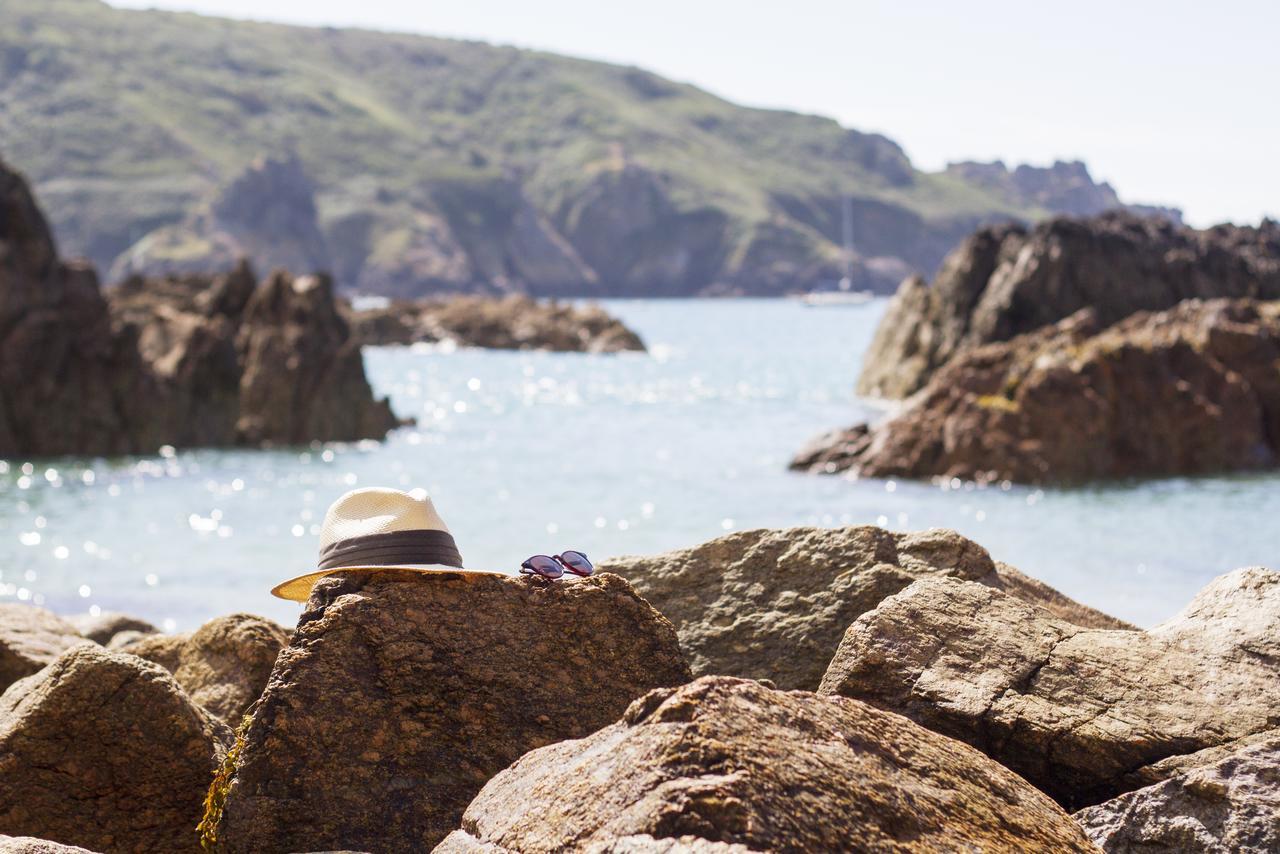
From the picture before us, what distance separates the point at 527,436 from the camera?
37031 mm

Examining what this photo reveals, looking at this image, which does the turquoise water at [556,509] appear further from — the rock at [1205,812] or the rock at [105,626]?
the rock at [1205,812]

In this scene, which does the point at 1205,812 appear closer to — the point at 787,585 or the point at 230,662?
the point at 787,585

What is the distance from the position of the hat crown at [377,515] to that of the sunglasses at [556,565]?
372 millimetres

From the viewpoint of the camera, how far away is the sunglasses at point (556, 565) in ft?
15.7

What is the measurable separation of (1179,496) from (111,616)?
18369 mm

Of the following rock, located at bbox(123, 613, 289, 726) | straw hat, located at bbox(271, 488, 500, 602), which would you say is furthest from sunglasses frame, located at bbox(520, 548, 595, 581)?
rock, located at bbox(123, 613, 289, 726)

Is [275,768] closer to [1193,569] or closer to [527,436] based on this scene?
[1193,569]

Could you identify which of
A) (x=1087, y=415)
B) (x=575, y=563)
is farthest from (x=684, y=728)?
(x=1087, y=415)

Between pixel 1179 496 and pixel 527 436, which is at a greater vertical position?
pixel 1179 496

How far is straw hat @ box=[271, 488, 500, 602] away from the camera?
4.83 meters

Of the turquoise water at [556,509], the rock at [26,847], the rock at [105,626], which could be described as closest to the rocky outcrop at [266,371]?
the turquoise water at [556,509]

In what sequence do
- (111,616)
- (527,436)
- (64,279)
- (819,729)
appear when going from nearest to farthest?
(819,729) < (111,616) < (64,279) < (527,436)

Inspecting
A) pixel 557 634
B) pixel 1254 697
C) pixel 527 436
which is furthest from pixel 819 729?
pixel 527 436

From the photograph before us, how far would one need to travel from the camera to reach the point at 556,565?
4.84m
